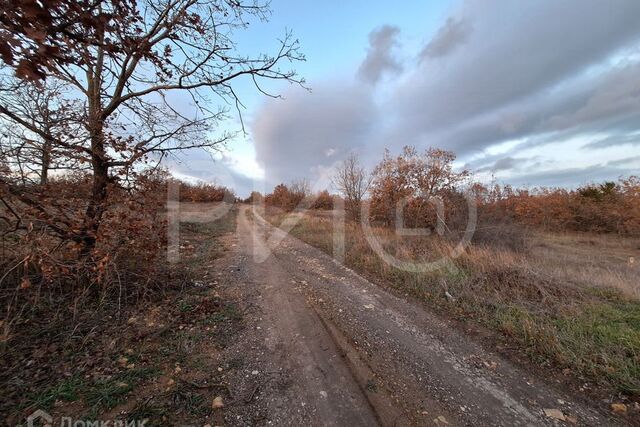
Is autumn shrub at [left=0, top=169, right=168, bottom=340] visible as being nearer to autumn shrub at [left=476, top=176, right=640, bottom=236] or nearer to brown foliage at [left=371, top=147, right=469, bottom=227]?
brown foliage at [left=371, top=147, right=469, bottom=227]

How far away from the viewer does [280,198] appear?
112ft

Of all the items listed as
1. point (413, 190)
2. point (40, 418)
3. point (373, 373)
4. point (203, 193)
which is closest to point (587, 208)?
point (413, 190)

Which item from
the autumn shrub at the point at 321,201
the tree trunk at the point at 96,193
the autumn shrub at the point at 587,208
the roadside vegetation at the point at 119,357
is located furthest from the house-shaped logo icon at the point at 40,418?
the autumn shrub at the point at 321,201

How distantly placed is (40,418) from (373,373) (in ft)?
9.42

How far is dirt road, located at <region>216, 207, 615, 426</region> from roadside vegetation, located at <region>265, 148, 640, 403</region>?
674mm

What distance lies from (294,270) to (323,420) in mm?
4333

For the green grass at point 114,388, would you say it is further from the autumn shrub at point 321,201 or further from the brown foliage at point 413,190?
the autumn shrub at point 321,201

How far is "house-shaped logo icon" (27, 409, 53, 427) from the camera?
199cm

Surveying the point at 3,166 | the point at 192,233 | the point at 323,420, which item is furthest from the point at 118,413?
the point at 192,233

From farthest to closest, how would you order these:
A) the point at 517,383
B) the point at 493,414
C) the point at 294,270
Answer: the point at 294,270
the point at 517,383
the point at 493,414

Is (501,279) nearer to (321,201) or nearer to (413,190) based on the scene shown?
(413,190)

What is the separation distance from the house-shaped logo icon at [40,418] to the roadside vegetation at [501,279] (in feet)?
15.6

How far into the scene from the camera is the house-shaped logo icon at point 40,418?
78.2 inches

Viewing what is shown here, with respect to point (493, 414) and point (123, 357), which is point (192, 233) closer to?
point (123, 357)
